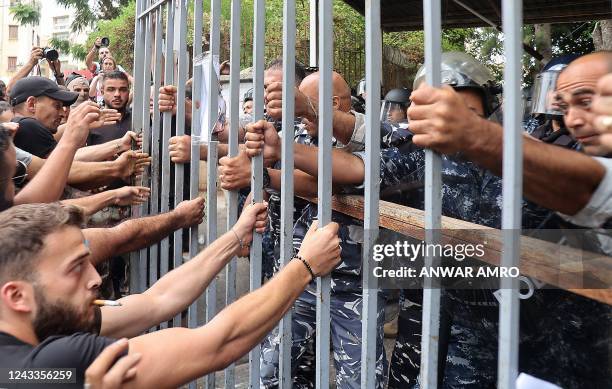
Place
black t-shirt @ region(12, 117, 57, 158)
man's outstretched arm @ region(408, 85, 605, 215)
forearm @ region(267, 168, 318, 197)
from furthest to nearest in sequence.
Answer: black t-shirt @ region(12, 117, 57, 158), forearm @ region(267, 168, 318, 197), man's outstretched arm @ region(408, 85, 605, 215)

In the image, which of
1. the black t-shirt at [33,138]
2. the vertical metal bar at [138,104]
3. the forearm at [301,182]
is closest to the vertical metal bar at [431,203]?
the forearm at [301,182]

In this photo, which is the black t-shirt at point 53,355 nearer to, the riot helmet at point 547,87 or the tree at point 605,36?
the riot helmet at point 547,87

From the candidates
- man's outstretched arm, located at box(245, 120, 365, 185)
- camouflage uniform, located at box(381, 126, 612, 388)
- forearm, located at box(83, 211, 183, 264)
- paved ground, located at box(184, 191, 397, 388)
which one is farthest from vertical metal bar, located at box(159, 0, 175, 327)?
camouflage uniform, located at box(381, 126, 612, 388)

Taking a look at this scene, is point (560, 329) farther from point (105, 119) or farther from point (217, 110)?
point (105, 119)

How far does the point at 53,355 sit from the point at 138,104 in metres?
2.18

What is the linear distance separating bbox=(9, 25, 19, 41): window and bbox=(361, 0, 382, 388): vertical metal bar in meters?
62.4

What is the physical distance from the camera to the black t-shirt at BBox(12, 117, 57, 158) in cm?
373

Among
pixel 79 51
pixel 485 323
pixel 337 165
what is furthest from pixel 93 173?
pixel 79 51

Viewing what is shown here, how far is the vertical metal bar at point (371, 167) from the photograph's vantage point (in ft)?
4.99

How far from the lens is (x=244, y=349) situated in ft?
6.03

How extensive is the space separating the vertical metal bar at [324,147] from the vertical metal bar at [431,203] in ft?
1.30

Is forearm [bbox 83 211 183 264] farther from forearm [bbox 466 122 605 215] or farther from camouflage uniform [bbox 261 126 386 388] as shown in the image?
forearm [bbox 466 122 605 215]

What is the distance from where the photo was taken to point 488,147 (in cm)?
130

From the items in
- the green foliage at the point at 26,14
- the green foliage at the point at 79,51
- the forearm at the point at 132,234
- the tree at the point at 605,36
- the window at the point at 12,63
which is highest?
the green foliage at the point at 26,14
